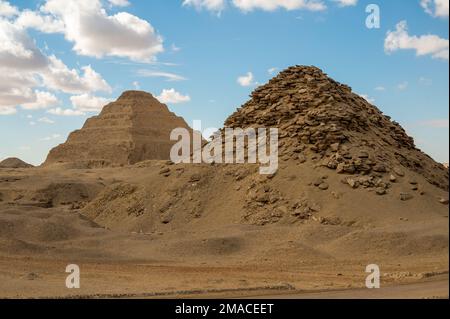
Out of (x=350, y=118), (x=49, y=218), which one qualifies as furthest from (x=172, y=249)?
(x=350, y=118)

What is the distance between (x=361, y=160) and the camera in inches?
711

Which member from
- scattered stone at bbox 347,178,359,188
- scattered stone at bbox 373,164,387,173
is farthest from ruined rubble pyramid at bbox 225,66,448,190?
scattered stone at bbox 347,178,359,188

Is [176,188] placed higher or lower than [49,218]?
higher

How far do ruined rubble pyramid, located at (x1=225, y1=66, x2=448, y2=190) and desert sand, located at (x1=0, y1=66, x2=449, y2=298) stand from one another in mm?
55

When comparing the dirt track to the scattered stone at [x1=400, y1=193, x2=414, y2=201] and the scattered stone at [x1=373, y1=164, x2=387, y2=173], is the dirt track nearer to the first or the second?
the scattered stone at [x1=400, y1=193, x2=414, y2=201]

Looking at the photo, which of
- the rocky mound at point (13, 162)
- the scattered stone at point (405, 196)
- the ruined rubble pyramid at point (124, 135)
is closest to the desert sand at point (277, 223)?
the scattered stone at point (405, 196)

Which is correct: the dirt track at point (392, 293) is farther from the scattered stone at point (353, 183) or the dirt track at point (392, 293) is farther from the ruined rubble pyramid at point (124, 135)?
the ruined rubble pyramid at point (124, 135)

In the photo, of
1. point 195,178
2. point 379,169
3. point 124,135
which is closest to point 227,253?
point 195,178

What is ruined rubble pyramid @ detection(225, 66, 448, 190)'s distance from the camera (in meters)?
18.5

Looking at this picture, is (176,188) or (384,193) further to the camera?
(176,188)
